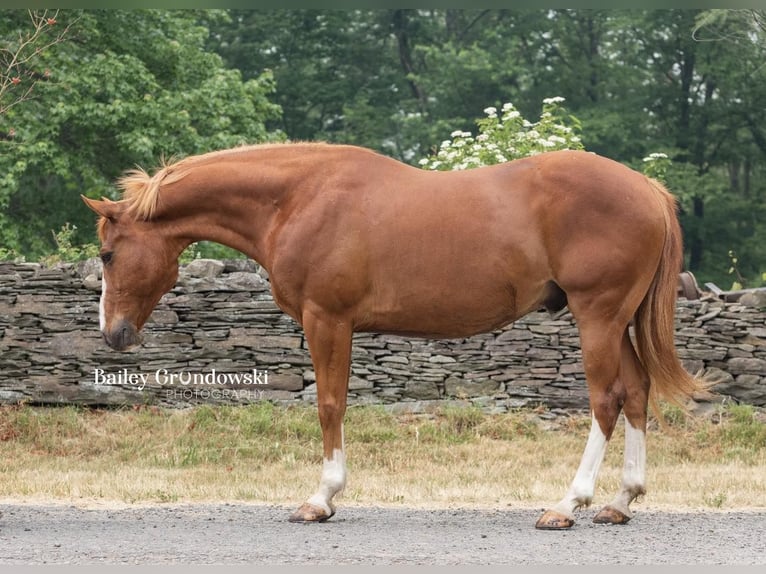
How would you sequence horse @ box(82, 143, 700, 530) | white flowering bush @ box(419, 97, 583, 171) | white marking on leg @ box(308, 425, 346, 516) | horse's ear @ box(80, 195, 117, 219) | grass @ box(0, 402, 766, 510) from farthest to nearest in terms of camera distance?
white flowering bush @ box(419, 97, 583, 171)
grass @ box(0, 402, 766, 510)
horse's ear @ box(80, 195, 117, 219)
white marking on leg @ box(308, 425, 346, 516)
horse @ box(82, 143, 700, 530)

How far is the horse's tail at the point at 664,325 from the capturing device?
6582mm

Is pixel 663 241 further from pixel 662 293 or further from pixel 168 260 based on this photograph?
pixel 168 260

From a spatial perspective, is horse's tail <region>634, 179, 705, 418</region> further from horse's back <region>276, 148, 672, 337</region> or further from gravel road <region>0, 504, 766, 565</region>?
gravel road <region>0, 504, 766, 565</region>

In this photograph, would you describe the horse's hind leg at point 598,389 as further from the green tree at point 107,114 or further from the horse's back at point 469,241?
the green tree at point 107,114

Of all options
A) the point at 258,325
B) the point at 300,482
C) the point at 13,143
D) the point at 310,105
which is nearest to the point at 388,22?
the point at 310,105

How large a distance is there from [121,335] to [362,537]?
7.07 feet

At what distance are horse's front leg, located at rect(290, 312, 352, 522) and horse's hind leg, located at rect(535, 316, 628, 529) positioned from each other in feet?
4.35

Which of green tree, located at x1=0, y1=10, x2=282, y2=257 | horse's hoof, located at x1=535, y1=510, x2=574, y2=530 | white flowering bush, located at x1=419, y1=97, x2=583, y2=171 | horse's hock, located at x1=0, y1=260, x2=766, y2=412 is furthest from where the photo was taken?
green tree, located at x1=0, y1=10, x2=282, y2=257

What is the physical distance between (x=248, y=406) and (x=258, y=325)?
2.95 feet

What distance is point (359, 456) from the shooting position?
10219mm

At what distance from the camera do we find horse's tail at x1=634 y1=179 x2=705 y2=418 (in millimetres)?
6582

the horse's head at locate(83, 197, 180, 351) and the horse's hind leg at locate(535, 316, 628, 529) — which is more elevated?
the horse's head at locate(83, 197, 180, 351)

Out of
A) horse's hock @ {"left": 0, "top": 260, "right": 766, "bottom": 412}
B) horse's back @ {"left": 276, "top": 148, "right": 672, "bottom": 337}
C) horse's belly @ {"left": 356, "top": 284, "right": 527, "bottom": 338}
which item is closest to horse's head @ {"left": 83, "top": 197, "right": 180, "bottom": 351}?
horse's back @ {"left": 276, "top": 148, "right": 672, "bottom": 337}

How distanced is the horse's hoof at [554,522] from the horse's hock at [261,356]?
5.10 meters
